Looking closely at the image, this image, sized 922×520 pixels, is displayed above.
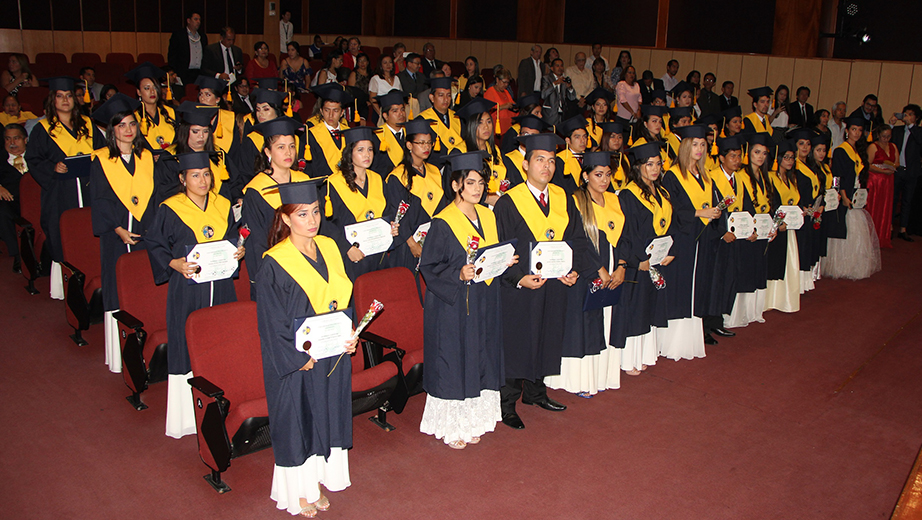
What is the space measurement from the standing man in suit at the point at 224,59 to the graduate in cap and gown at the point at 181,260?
7234mm

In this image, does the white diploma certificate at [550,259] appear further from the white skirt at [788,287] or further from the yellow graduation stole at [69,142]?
the yellow graduation stole at [69,142]

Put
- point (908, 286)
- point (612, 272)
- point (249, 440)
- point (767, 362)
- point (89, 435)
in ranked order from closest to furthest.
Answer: point (249, 440) < point (89, 435) < point (612, 272) < point (767, 362) < point (908, 286)

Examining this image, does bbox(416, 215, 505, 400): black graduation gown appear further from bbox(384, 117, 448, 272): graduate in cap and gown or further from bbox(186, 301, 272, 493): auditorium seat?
bbox(384, 117, 448, 272): graduate in cap and gown

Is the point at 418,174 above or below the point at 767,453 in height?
above

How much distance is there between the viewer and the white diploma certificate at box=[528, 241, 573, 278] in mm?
4542

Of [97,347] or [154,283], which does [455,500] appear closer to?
[154,283]

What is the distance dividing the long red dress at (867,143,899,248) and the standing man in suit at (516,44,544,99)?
232 inches

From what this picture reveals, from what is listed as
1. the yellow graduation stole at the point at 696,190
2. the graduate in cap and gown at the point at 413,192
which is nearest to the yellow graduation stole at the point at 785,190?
the yellow graduation stole at the point at 696,190

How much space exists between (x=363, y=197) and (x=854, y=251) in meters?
6.34

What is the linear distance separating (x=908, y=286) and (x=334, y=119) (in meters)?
6.86

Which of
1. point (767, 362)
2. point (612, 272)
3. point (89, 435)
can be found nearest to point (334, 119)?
point (612, 272)

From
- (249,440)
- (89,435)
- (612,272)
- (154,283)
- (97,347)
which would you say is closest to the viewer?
(249,440)

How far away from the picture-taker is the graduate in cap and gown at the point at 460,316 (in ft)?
14.0

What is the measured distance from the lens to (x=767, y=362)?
20.2 feet
